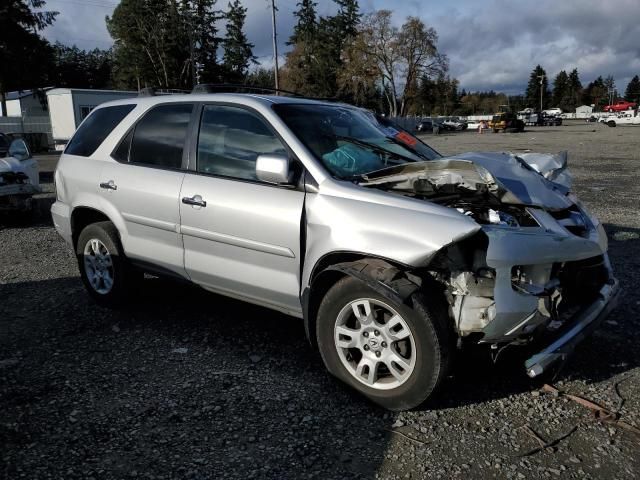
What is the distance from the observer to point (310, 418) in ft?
10.8

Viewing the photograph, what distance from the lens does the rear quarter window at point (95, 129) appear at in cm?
505

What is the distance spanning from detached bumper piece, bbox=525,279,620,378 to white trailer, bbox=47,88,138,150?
3286 centimetres

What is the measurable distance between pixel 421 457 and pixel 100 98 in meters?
35.9

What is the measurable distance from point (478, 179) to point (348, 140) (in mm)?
1144

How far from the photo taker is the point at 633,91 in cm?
14300

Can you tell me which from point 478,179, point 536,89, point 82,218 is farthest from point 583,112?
point 478,179

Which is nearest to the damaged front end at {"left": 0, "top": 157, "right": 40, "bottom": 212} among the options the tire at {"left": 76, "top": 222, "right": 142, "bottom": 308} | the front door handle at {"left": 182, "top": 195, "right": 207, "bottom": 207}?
the tire at {"left": 76, "top": 222, "right": 142, "bottom": 308}

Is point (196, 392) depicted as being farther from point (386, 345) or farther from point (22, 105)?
point (22, 105)

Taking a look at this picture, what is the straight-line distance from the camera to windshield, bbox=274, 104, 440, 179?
3.87 metres

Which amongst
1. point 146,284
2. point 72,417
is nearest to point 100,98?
point 146,284

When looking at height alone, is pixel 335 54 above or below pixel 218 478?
above

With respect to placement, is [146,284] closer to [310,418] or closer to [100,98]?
[310,418]

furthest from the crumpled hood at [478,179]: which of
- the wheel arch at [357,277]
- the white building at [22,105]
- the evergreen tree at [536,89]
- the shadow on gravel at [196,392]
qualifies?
the evergreen tree at [536,89]

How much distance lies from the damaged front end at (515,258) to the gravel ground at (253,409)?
372 mm
